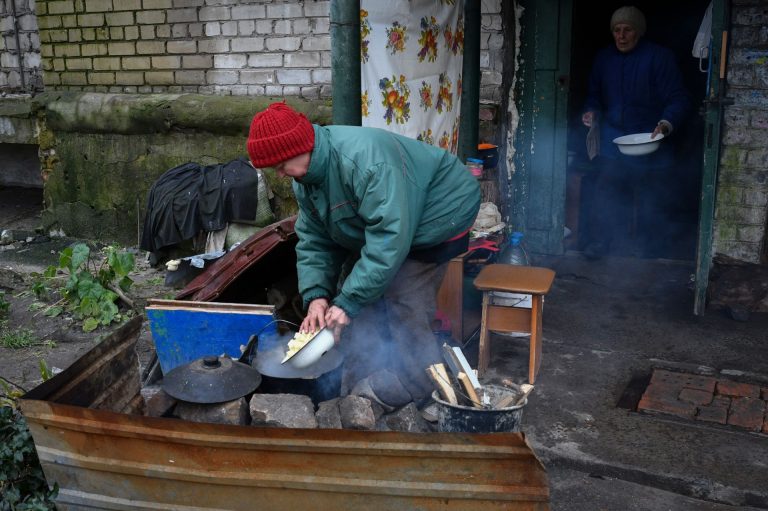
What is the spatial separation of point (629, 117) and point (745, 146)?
4.90 feet

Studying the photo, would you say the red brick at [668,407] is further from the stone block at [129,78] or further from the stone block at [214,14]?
the stone block at [129,78]

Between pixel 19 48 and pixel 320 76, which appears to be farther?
pixel 19 48

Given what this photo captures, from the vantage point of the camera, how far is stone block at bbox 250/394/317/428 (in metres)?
3.36

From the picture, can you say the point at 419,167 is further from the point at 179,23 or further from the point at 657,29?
the point at 657,29

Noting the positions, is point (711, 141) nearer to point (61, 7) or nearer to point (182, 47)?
point (182, 47)

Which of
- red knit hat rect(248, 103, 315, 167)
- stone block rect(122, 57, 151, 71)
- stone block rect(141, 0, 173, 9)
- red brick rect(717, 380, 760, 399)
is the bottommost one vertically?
red brick rect(717, 380, 760, 399)

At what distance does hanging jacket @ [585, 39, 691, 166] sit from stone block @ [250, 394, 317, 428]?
4.95 m

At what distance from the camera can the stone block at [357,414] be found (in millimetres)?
3486

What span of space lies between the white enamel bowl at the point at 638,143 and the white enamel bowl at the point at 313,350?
14.0ft

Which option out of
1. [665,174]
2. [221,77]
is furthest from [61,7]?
[665,174]

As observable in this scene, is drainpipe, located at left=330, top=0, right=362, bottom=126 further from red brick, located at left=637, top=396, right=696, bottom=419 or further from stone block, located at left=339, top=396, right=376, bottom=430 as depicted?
red brick, located at left=637, top=396, right=696, bottom=419

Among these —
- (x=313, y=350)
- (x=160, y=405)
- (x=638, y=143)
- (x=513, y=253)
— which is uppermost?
(x=638, y=143)

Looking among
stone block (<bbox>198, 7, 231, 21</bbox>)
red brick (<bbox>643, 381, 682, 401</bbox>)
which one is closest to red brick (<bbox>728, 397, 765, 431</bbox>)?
red brick (<bbox>643, 381, 682, 401</bbox>)

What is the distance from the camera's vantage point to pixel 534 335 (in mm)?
4934
